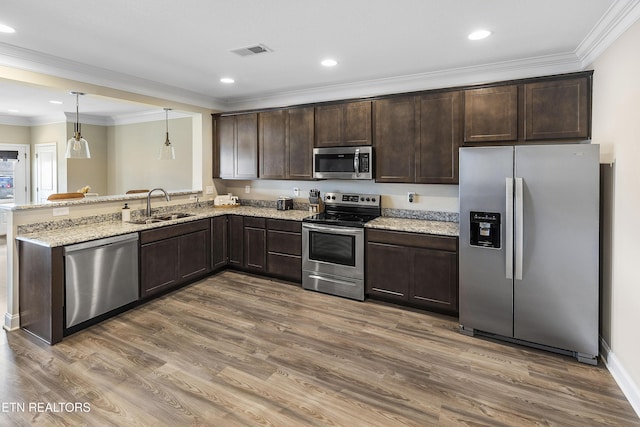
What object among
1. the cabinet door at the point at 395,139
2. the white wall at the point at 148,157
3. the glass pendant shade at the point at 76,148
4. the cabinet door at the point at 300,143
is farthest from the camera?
the white wall at the point at 148,157

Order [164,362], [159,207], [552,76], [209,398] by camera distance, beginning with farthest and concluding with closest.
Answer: [159,207]
[552,76]
[164,362]
[209,398]

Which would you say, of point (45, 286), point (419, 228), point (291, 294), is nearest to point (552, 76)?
point (419, 228)

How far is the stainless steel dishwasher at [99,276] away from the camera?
307cm

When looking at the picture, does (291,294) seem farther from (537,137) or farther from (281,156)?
(537,137)

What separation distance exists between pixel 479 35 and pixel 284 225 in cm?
299

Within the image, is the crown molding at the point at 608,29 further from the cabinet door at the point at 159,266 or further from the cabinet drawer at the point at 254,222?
the cabinet door at the point at 159,266

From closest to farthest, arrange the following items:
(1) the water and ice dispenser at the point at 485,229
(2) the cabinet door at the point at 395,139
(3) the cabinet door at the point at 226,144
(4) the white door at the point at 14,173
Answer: (1) the water and ice dispenser at the point at 485,229 < (2) the cabinet door at the point at 395,139 < (3) the cabinet door at the point at 226,144 < (4) the white door at the point at 14,173

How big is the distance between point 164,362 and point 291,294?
1771 millimetres

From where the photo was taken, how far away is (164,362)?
8.86 ft

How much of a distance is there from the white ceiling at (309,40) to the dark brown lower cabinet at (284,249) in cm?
187

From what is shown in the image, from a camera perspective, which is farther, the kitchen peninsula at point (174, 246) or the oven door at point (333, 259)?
the oven door at point (333, 259)

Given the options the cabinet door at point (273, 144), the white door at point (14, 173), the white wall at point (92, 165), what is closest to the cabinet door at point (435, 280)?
the cabinet door at point (273, 144)

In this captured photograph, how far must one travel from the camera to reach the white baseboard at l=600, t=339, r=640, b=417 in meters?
2.19

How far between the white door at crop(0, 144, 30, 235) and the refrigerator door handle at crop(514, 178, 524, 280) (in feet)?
32.3
